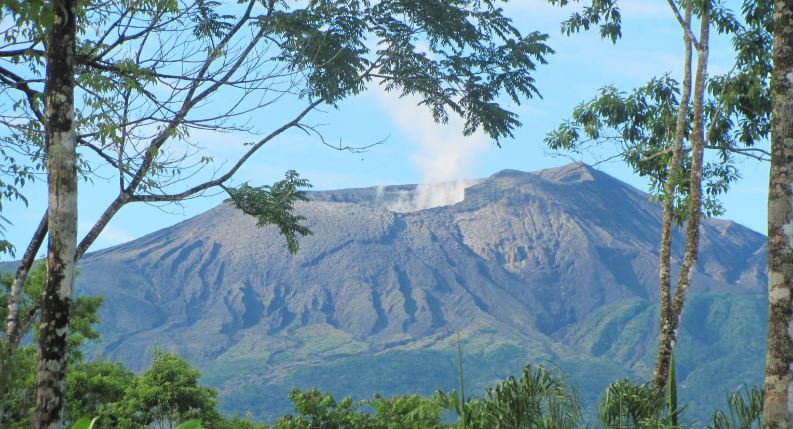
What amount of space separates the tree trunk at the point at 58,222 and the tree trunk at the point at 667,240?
896 centimetres

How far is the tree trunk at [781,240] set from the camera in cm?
811

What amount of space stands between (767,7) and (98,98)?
456 inches

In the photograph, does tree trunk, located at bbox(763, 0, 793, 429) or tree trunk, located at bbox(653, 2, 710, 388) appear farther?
tree trunk, located at bbox(653, 2, 710, 388)

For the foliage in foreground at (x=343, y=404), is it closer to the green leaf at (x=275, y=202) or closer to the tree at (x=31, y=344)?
the tree at (x=31, y=344)

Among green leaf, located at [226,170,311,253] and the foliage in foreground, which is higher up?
green leaf, located at [226,170,311,253]

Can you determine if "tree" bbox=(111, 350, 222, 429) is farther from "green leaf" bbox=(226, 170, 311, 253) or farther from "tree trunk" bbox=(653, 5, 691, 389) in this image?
"tree trunk" bbox=(653, 5, 691, 389)

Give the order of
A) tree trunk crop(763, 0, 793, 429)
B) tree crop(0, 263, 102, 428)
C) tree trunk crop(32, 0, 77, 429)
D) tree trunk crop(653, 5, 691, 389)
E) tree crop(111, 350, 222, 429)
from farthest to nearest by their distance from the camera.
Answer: tree crop(111, 350, 222, 429), tree crop(0, 263, 102, 428), tree trunk crop(653, 5, 691, 389), tree trunk crop(763, 0, 793, 429), tree trunk crop(32, 0, 77, 429)

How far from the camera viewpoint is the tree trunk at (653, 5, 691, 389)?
14070 millimetres

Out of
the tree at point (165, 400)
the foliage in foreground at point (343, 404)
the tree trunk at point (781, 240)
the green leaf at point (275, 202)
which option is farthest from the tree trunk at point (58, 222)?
the tree at point (165, 400)

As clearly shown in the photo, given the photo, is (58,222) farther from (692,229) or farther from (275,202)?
(692,229)

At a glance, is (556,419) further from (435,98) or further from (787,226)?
(435,98)

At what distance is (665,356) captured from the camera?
1413 centimetres

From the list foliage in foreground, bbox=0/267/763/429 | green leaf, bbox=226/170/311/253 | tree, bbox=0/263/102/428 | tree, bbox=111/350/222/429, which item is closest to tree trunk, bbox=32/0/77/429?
foliage in foreground, bbox=0/267/763/429

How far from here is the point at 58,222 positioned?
774cm
